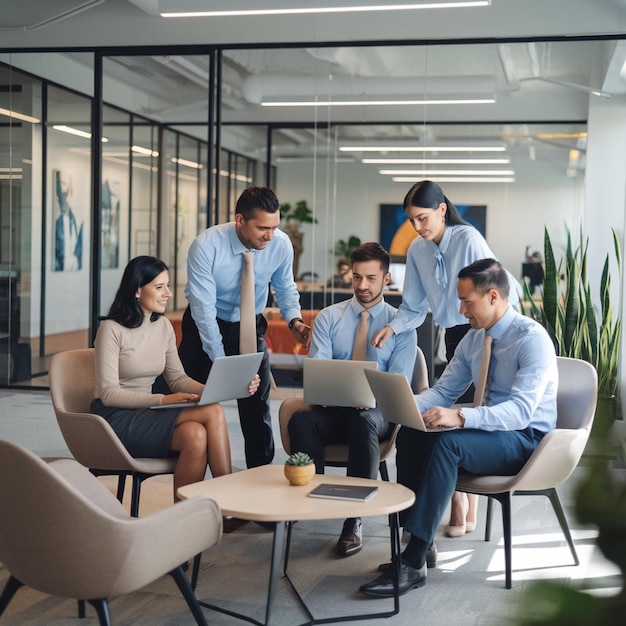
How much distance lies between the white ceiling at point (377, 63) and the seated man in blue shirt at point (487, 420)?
3.40 metres

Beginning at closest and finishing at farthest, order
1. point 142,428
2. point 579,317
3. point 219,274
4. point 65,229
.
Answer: point 142,428 < point 219,274 < point 579,317 < point 65,229

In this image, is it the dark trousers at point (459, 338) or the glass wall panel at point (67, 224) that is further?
the glass wall panel at point (67, 224)

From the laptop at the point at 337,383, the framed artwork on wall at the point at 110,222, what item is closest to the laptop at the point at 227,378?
the laptop at the point at 337,383

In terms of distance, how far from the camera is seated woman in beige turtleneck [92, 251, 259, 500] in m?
3.53

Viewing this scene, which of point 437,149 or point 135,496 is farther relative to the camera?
point 437,149

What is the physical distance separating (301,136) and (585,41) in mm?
2223

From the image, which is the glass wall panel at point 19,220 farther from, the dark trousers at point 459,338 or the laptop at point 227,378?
the dark trousers at point 459,338

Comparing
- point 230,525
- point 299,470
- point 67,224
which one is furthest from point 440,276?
point 67,224

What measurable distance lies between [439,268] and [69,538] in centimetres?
227

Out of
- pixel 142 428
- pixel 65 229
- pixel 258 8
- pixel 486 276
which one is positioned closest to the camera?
pixel 486 276

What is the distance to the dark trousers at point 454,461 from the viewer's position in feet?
10.2

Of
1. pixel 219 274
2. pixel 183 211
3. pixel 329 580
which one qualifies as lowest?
pixel 329 580

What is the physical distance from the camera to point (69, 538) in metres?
2.22

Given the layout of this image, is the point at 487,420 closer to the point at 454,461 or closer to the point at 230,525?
the point at 454,461
